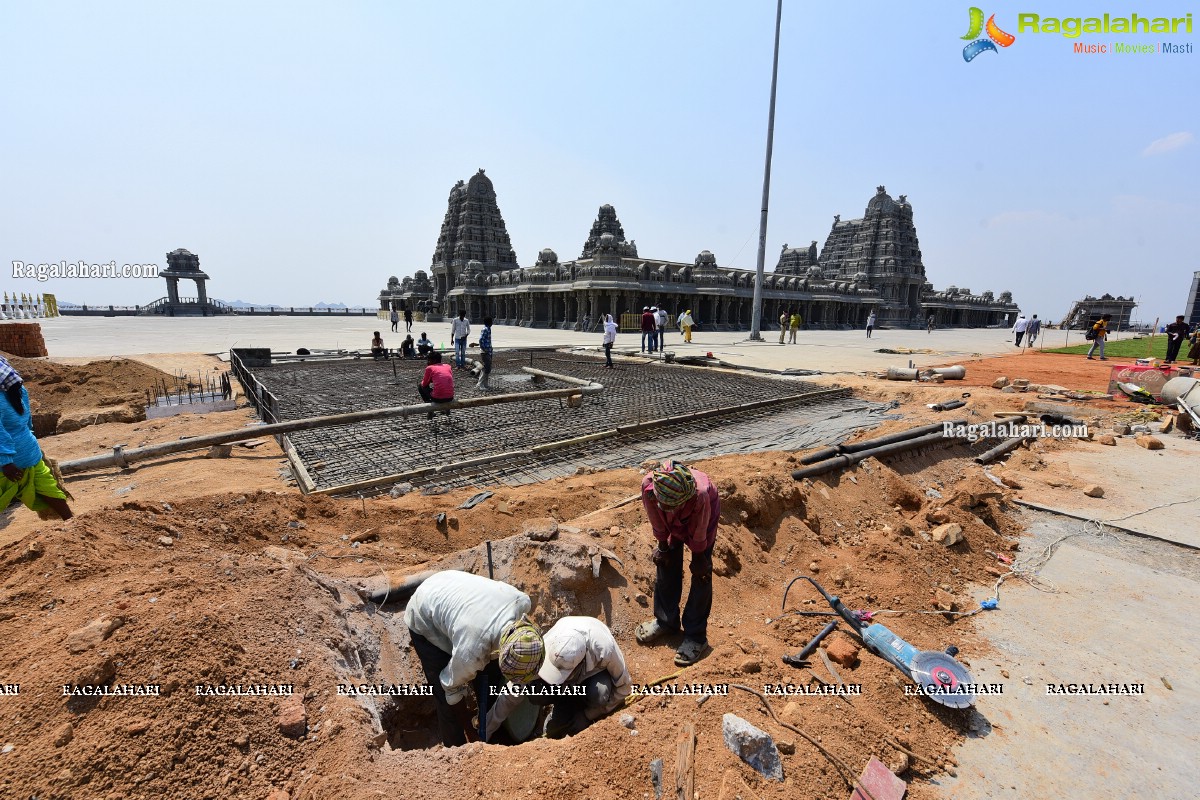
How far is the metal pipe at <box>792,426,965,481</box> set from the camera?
5.14 meters

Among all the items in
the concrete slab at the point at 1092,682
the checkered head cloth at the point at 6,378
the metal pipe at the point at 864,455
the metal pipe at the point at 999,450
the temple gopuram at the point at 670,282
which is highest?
the temple gopuram at the point at 670,282

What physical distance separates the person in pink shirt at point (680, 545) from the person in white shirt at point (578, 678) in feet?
1.82

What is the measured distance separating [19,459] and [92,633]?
1.91 meters

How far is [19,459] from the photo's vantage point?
313cm

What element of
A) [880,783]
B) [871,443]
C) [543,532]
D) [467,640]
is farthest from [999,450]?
[467,640]

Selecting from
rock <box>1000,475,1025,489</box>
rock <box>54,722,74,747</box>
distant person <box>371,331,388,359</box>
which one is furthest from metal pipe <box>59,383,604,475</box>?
distant person <box>371,331,388,359</box>

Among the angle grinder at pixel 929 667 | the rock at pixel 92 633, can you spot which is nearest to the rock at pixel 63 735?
the rock at pixel 92 633

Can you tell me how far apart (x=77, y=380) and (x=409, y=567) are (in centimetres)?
1185

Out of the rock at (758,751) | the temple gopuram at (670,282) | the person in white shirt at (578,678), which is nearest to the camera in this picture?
the rock at (758,751)

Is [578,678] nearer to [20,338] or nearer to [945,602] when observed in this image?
[945,602]

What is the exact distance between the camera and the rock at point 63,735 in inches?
72.4

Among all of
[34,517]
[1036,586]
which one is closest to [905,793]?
[1036,586]

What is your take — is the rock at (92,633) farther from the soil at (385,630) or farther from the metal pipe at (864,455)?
the metal pipe at (864,455)

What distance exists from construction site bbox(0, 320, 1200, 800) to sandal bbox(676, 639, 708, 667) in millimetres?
133
